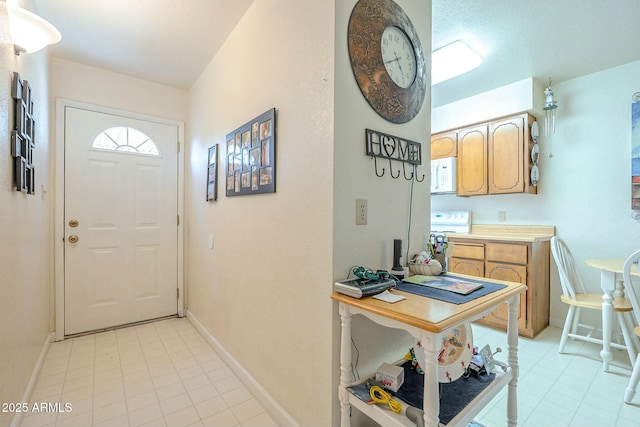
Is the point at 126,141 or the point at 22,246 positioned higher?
the point at 126,141

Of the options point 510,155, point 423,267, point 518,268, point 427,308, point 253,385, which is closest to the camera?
point 427,308

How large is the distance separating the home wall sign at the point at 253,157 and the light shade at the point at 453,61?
65.6 inches

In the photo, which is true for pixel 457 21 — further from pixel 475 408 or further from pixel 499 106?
pixel 475 408

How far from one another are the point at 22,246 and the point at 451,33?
3175 mm

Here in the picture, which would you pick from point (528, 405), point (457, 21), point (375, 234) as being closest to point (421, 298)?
point (375, 234)

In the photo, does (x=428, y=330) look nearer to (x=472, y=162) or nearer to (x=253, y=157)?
(x=253, y=157)

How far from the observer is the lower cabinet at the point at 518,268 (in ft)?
8.65

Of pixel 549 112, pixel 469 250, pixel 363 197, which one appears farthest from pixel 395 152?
pixel 549 112

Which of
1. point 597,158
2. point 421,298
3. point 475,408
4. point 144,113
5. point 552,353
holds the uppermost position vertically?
point 144,113

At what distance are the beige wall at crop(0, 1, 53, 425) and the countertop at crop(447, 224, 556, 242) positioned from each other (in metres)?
3.44

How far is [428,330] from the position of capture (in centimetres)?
85

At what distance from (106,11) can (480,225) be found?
4.03 meters

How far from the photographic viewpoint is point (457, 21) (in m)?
2.04

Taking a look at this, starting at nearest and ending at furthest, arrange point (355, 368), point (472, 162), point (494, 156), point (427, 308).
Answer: point (427, 308) < point (355, 368) < point (494, 156) < point (472, 162)
